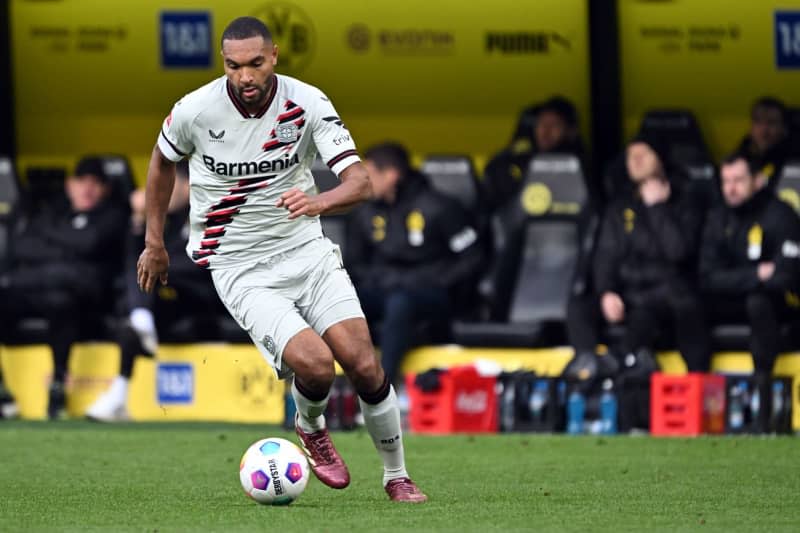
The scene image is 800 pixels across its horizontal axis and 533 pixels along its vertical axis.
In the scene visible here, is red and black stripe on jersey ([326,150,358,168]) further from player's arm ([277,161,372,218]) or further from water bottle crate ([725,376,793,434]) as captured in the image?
water bottle crate ([725,376,793,434])

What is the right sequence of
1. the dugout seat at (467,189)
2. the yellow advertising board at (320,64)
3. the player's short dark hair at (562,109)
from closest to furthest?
1. the dugout seat at (467,189)
2. the player's short dark hair at (562,109)
3. the yellow advertising board at (320,64)

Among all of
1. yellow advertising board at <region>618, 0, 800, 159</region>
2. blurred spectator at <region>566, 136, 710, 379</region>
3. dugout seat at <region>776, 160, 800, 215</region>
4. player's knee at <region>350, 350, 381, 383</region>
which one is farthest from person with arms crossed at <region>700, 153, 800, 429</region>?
player's knee at <region>350, 350, 381, 383</region>

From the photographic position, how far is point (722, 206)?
11961mm

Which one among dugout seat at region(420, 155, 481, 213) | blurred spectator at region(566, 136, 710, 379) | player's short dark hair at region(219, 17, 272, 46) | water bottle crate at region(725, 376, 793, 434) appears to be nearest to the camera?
player's short dark hair at region(219, 17, 272, 46)

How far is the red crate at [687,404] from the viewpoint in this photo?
11.0m

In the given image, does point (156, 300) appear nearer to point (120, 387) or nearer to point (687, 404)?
point (120, 387)

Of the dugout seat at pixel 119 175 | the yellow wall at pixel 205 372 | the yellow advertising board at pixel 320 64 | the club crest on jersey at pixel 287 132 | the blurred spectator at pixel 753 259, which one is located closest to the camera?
the club crest on jersey at pixel 287 132

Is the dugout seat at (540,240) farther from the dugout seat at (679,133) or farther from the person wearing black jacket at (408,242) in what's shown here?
the dugout seat at (679,133)

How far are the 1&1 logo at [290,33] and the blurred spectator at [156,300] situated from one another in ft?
6.14

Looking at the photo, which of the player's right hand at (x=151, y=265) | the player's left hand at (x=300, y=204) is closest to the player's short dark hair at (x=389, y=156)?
the player's right hand at (x=151, y=265)

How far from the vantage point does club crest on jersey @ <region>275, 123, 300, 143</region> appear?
7.48 m

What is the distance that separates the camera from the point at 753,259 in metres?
11.7

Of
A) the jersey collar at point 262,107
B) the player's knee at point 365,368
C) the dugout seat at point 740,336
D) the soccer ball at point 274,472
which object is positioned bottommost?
the dugout seat at point 740,336

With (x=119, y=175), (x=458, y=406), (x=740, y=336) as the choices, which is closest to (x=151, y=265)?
(x=458, y=406)
